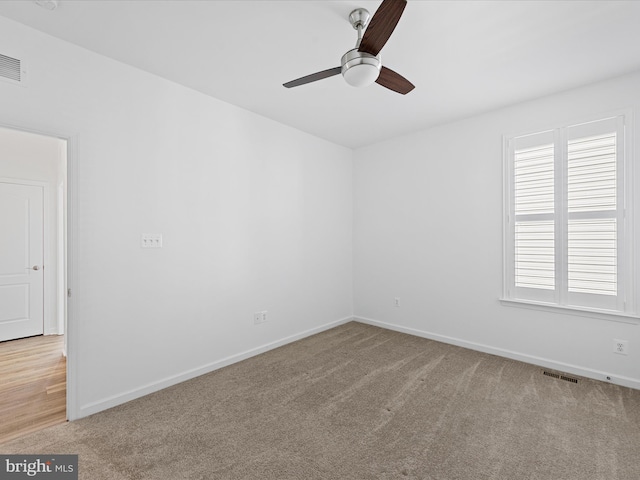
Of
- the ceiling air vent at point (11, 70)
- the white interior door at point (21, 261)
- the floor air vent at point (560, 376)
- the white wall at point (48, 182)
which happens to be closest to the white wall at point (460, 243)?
the floor air vent at point (560, 376)

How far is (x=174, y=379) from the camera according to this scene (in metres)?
2.84

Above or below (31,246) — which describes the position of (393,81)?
above

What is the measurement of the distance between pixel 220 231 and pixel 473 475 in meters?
2.86

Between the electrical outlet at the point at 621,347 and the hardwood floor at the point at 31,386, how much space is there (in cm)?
472

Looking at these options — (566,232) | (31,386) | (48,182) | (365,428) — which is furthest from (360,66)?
(48,182)

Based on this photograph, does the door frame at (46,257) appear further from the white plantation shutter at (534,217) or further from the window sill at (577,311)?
the white plantation shutter at (534,217)

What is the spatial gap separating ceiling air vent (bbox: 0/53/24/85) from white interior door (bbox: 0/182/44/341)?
2.99 metres

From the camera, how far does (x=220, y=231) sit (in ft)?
10.6

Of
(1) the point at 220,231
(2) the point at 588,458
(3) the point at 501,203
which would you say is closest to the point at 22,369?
(1) the point at 220,231

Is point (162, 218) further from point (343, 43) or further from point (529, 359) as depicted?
point (529, 359)

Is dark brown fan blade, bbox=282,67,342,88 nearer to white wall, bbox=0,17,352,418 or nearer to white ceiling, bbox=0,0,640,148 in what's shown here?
white ceiling, bbox=0,0,640,148

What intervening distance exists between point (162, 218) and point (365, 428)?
2.44 metres

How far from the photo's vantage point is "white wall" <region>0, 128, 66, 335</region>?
161 inches

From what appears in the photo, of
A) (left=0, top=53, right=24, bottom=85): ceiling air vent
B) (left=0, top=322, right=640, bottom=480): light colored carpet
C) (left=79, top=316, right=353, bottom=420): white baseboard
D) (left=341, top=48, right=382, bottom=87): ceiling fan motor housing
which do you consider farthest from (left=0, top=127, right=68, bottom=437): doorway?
(left=341, top=48, right=382, bottom=87): ceiling fan motor housing
